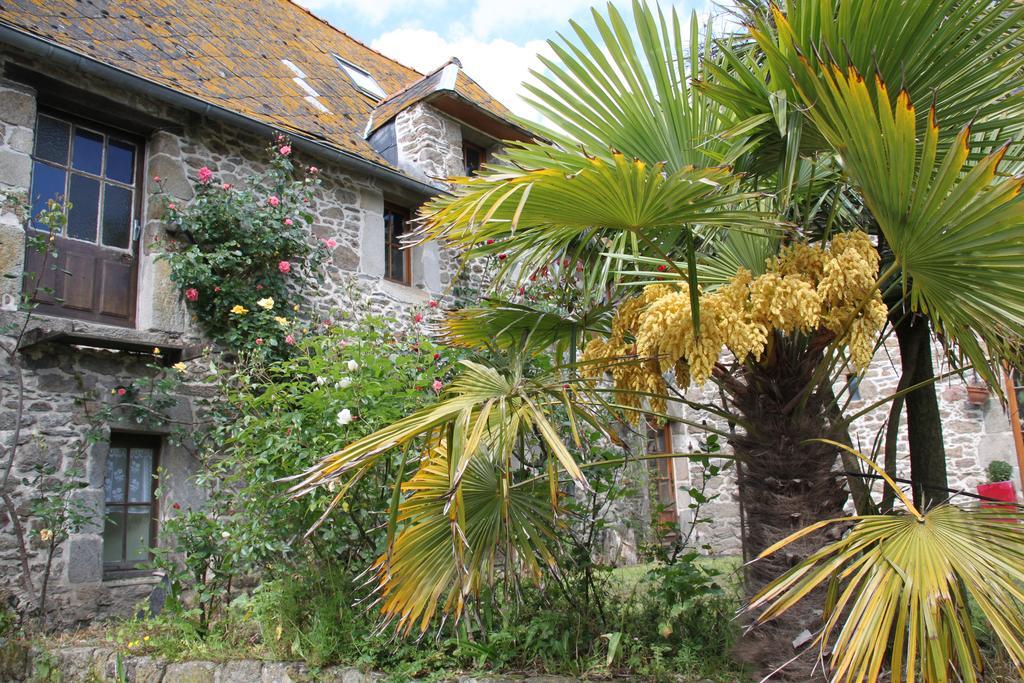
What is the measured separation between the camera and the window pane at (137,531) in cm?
565

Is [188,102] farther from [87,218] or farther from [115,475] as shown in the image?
[115,475]

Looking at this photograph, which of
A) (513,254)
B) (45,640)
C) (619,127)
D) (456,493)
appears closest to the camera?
(456,493)

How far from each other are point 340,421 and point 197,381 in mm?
2465

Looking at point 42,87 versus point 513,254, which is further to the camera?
point 42,87

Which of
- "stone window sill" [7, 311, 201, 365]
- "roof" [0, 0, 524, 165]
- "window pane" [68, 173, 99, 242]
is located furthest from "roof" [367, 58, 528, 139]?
"stone window sill" [7, 311, 201, 365]

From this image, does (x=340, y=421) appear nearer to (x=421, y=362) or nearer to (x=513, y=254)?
(x=421, y=362)

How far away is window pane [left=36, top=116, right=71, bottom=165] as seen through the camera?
5.71 meters

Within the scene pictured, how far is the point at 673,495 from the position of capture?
10805 mm

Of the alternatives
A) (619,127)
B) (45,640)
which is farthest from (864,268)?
(45,640)

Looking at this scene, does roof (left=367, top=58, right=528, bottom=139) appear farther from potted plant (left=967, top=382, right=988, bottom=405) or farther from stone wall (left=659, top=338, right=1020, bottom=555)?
potted plant (left=967, top=382, right=988, bottom=405)

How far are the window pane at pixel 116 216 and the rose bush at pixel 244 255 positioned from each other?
1.04 ft

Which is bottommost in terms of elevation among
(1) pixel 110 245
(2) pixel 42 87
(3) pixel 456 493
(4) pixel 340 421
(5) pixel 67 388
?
(3) pixel 456 493

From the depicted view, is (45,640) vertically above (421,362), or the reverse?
(421,362)

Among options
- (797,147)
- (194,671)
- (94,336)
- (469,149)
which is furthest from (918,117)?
(469,149)
